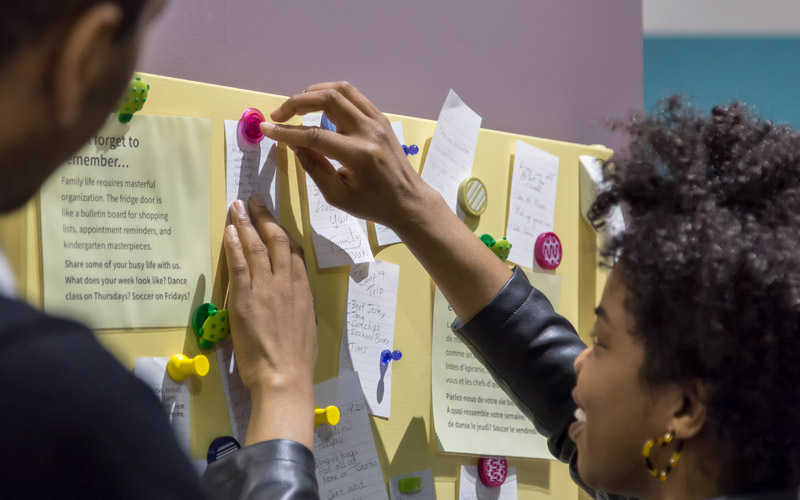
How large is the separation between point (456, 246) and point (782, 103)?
190 centimetres

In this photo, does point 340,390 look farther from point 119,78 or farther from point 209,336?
point 119,78

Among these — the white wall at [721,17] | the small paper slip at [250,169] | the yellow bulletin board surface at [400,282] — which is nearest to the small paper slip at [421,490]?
the yellow bulletin board surface at [400,282]

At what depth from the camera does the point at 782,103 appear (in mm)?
2443

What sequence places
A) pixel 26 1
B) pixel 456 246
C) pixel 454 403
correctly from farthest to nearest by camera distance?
pixel 454 403 → pixel 456 246 → pixel 26 1

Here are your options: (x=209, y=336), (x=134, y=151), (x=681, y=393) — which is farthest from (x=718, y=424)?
(x=134, y=151)

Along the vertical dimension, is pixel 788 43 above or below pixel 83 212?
above

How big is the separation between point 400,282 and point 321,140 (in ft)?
0.87

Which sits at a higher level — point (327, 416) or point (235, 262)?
point (235, 262)

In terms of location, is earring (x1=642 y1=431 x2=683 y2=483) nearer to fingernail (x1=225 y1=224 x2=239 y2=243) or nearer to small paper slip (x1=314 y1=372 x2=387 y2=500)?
small paper slip (x1=314 y1=372 x2=387 y2=500)

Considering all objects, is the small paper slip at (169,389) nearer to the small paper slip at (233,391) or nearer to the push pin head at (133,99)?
the small paper slip at (233,391)

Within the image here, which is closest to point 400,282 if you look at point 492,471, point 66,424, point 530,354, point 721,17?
point 530,354

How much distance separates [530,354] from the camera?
991mm

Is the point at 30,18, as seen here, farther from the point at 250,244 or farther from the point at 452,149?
the point at 452,149

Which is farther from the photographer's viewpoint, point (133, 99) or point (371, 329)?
point (371, 329)
